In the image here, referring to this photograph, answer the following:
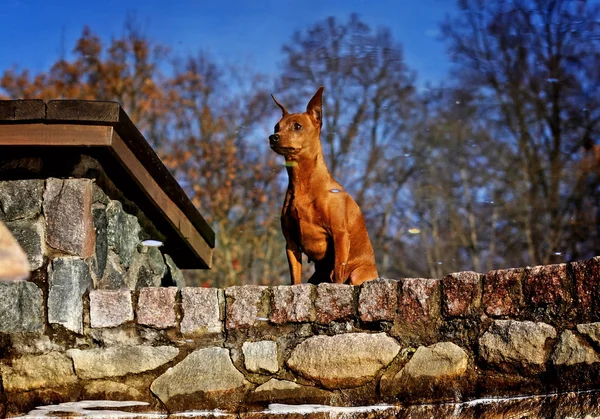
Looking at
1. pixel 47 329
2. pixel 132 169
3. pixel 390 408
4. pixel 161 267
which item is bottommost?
pixel 390 408

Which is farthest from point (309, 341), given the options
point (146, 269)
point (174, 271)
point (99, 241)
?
point (174, 271)

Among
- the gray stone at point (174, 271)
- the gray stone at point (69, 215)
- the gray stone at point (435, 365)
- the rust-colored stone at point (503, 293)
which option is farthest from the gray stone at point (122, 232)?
the rust-colored stone at point (503, 293)

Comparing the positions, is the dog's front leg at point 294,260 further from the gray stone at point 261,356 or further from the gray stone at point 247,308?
the gray stone at point 261,356

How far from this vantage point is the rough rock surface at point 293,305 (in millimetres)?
3252

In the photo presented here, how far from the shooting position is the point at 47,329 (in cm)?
334

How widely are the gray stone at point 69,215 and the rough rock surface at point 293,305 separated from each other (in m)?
0.95

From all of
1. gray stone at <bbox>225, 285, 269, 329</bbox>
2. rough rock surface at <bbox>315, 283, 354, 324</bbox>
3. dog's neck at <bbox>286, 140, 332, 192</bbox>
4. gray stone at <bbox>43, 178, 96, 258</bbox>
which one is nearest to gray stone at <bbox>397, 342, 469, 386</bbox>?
rough rock surface at <bbox>315, 283, 354, 324</bbox>

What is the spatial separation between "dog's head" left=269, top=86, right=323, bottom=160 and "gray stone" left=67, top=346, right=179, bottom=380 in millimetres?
1063

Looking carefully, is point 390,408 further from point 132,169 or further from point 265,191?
point 265,191

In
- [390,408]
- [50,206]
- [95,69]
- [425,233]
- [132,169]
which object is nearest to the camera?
[390,408]

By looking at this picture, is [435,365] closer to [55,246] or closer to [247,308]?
[247,308]

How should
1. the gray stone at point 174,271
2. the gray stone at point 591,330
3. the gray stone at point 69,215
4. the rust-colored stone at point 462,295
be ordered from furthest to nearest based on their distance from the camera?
the gray stone at point 174,271, the gray stone at point 69,215, the rust-colored stone at point 462,295, the gray stone at point 591,330

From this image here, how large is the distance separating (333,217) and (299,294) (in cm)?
46

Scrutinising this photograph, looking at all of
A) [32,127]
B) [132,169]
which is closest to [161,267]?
[132,169]
